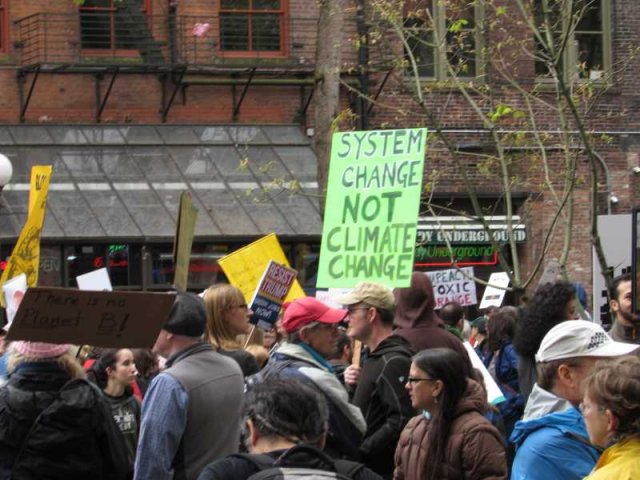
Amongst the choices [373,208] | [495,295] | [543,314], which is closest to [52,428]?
[543,314]

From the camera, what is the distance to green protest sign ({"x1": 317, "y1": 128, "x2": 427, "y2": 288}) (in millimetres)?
9836

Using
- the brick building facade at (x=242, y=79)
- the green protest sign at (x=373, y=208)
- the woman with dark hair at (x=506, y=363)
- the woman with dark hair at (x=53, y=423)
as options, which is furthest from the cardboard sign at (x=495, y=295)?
the woman with dark hair at (x=53, y=423)

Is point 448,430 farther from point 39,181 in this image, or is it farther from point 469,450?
point 39,181

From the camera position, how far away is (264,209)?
2255cm

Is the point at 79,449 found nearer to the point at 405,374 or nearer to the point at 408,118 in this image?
the point at 405,374

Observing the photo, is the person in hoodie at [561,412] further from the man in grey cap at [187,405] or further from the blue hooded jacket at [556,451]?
the man in grey cap at [187,405]

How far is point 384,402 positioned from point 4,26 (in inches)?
658

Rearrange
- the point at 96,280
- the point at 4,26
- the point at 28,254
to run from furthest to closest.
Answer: the point at 4,26 < the point at 96,280 < the point at 28,254

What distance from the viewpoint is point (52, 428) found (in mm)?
6332

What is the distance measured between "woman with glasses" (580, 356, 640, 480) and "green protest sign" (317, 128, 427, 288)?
517 centimetres

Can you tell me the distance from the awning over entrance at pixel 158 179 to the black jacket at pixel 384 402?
14.4 metres

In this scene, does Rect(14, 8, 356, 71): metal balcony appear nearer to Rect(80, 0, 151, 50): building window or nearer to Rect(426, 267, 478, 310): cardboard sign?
Rect(80, 0, 151, 50): building window

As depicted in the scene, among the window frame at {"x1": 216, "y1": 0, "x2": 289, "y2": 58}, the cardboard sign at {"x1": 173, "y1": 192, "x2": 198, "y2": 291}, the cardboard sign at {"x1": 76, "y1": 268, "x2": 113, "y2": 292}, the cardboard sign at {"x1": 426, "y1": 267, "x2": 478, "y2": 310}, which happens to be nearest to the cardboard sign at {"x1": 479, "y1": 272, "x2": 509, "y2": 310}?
the cardboard sign at {"x1": 426, "y1": 267, "x2": 478, "y2": 310}

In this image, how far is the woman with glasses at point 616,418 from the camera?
431 centimetres
